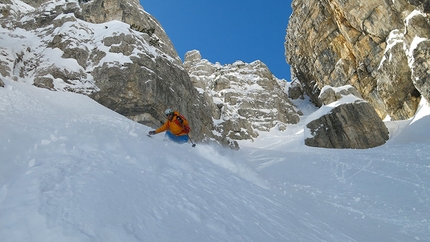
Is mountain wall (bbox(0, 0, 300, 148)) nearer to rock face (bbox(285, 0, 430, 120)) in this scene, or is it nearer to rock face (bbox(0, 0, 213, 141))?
rock face (bbox(0, 0, 213, 141))

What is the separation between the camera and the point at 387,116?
41000 mm

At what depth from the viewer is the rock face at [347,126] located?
27969 millimetres

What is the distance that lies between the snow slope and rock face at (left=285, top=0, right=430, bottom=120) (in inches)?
947

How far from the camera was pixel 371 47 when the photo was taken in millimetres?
42344

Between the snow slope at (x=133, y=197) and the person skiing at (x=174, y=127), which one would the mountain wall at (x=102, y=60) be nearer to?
the snow slope at (x=133, y=197)

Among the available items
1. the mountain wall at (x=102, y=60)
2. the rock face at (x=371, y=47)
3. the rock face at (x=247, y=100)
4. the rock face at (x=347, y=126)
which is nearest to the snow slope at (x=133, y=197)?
the mountain wall at (x=102, y=60)

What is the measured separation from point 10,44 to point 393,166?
3384 centimetres

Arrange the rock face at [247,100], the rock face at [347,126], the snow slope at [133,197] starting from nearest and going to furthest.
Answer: the snow slope at [133,197] → the rock face at [347,126] → the rock face at [247,100]

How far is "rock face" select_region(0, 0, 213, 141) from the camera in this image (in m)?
24.7

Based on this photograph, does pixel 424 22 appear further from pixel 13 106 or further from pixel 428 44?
pixel 13 106

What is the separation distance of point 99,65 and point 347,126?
2565cm

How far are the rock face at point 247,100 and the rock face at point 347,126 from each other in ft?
75.7

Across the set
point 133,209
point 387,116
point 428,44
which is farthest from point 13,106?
point 387,116

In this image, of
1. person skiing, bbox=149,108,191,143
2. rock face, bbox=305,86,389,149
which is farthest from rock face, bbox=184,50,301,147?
person skiing, bbox=149,108,191,143
